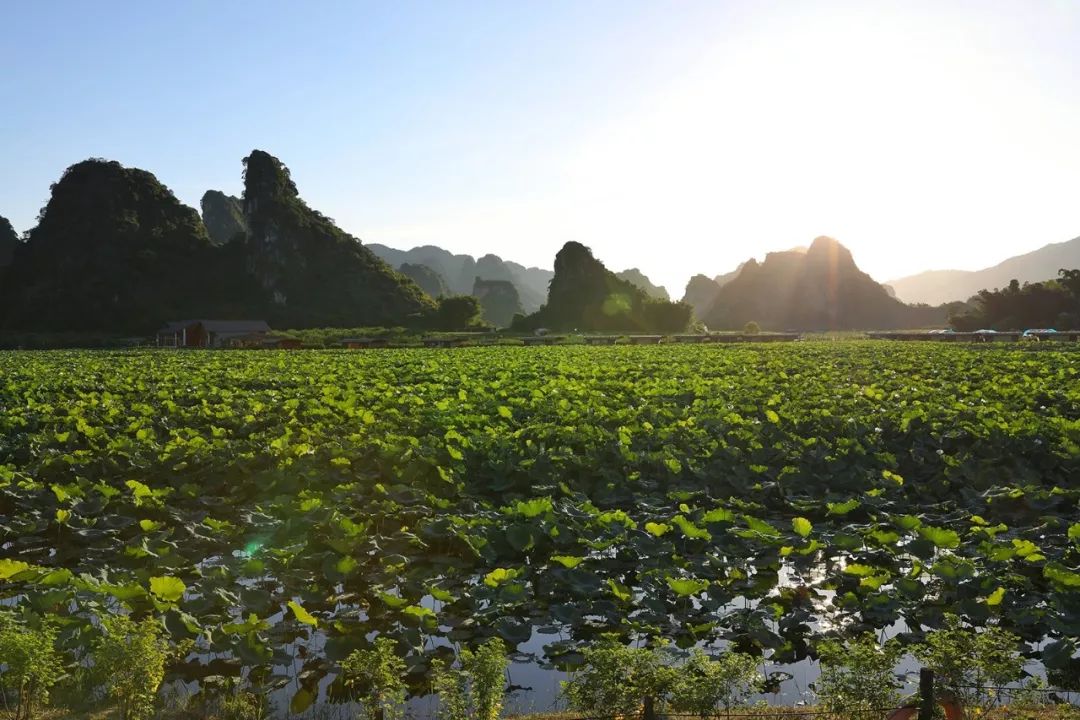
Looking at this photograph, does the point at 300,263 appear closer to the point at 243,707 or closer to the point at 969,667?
the point at 243,707

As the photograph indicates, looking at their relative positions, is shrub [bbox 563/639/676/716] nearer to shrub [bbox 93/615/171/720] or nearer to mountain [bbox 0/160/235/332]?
shrub [bbox 93/615/171/720]

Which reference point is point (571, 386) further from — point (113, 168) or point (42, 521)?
point (113, 168)

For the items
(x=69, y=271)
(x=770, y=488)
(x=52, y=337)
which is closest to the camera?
(x=770, y=488)

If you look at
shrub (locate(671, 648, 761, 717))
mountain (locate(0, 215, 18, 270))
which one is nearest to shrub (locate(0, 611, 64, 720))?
shrub (locate(671, 648, 761, 717))

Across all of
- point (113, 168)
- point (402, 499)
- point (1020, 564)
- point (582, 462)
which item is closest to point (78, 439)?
point (402, 499)

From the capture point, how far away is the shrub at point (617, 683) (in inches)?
139

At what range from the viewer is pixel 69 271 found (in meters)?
79.1

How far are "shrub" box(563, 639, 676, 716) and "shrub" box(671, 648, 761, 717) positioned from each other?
8 cm

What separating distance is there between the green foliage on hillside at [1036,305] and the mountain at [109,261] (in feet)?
270

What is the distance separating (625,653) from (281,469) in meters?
5.80

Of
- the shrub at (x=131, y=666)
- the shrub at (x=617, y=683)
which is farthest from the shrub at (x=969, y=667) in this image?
the shrub at (x=131, y=666)

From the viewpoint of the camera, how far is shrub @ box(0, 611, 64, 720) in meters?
3.45

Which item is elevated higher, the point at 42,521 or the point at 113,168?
the point at 113,168

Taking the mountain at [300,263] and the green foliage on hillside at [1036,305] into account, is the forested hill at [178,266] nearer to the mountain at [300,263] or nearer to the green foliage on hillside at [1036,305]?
the mountain at [300,263]
